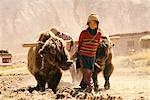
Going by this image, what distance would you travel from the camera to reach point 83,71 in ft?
30.9

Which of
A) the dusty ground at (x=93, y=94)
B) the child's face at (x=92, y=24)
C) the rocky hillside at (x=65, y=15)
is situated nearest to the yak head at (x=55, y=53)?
the dusty ground at (x=93, y=94)

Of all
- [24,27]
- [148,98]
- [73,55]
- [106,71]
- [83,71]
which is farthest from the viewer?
[24,27]

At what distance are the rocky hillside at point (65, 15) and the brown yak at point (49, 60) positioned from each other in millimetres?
76228

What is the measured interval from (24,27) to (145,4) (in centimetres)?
2700

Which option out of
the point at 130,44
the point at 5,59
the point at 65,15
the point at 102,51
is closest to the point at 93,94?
the point at 102,51

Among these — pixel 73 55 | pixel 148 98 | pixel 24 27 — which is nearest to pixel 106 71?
pixel 73 55

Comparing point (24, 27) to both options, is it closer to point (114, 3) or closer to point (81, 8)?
point (81, 8)

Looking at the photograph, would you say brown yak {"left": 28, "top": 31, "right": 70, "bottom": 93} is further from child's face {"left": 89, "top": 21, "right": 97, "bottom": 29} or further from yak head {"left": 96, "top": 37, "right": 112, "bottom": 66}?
yak head {"left": 96, "top": 37, "right": 112, "bottom": 66}

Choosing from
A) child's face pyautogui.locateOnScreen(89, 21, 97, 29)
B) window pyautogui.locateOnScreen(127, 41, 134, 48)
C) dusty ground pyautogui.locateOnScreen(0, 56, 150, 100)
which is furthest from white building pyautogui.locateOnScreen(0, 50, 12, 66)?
child's face pyautogui.locateOnScreen(89, 21, 97, 29)

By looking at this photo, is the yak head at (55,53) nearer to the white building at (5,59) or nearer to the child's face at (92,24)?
the child's face at (92,24)

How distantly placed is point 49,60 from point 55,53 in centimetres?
30

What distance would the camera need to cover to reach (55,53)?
9047 mm

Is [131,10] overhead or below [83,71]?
overhead

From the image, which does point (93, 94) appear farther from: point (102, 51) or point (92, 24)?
point (102, 51)
